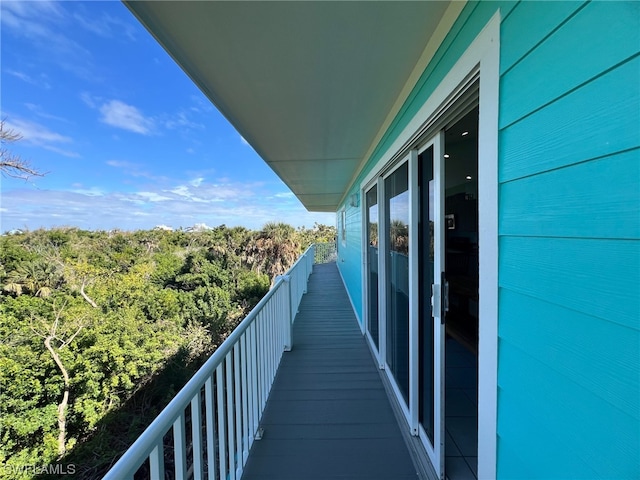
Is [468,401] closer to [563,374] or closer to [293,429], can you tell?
[293,429]

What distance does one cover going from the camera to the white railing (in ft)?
2.84

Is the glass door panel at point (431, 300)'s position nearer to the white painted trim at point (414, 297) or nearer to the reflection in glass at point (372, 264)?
the white painted trim at point (414, 297)

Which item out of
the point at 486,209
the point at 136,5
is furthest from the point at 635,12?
the point at 136,5

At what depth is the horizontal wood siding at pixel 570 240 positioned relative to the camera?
0.55m

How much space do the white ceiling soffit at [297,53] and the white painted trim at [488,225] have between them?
1.41ft

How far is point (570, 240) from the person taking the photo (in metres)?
0.67

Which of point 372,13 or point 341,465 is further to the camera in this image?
point 341,465

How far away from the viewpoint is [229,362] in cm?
156

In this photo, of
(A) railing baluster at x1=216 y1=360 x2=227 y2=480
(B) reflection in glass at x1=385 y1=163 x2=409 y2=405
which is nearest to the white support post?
(B) reflection in glass at x1=385 y1=163 x2=409 y2=405

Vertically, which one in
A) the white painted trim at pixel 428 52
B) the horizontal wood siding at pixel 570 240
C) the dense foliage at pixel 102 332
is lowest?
the dense foliage at pixel 102 332

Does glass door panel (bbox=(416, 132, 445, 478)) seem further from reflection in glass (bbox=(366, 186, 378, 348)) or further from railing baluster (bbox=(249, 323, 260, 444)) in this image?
reflection in glass (bbox=(366, 186, 378, 348))

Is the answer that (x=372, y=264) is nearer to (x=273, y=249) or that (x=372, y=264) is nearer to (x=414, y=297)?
(x=414, y=297)

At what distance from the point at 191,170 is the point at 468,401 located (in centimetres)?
3270

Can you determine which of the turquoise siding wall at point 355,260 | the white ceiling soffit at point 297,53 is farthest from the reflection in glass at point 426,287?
the turquoise siding wall at point 355,260
